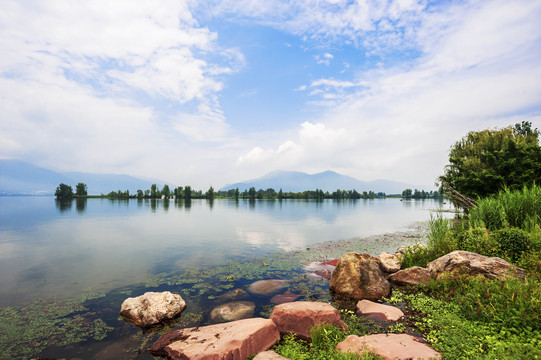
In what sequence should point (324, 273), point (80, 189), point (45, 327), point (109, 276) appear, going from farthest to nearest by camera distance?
point (80, 189) < point (109, 276) < point (324, 273) < point (45, 327)

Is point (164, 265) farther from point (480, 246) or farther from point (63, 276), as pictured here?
point (480, 246)

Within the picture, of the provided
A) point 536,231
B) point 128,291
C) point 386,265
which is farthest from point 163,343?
point 536,231

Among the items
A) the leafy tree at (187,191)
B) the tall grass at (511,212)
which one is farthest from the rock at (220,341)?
the leafy tree at (187,191)

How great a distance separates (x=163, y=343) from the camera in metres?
7.94

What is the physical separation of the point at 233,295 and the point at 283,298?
264cm

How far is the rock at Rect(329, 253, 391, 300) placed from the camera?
12133mm

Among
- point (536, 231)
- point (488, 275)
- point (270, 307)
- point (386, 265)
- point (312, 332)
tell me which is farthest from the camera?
point (386, 265)

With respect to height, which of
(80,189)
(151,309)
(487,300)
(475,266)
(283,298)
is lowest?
(283,298)

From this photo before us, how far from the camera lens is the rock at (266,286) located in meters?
13.1

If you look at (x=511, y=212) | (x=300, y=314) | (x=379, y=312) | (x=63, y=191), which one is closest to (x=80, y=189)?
(x=63, y=191)

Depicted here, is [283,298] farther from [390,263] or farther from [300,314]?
[390,263]

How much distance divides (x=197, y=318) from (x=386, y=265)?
38.0 feet

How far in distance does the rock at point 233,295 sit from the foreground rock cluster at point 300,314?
5 centimetres

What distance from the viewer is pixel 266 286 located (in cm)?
1380
